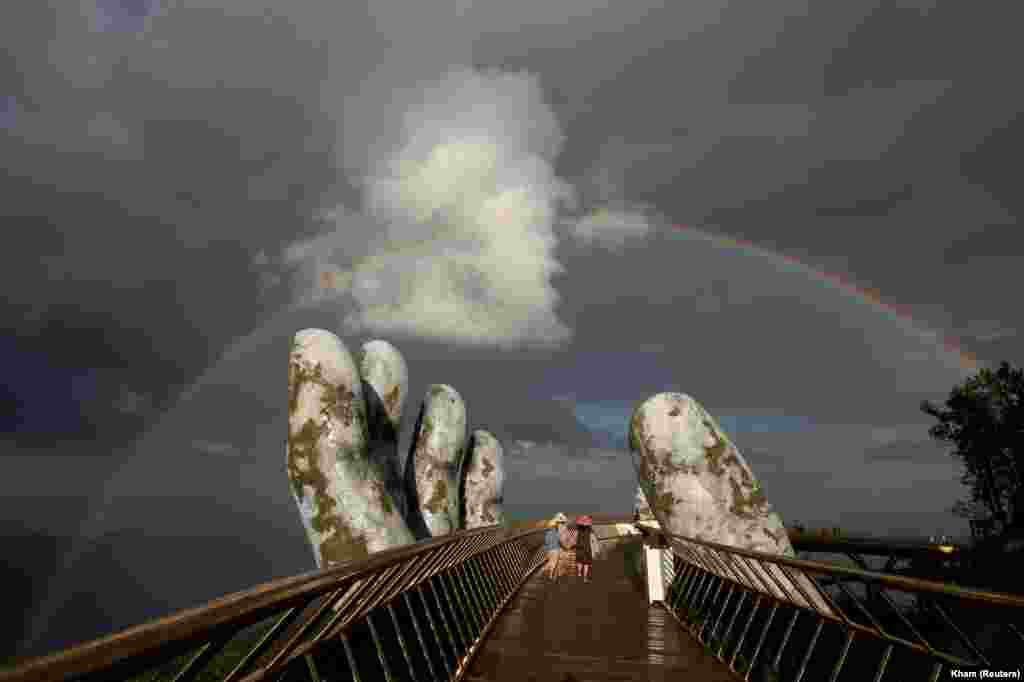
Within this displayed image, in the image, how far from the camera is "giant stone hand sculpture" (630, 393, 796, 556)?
1070 cm

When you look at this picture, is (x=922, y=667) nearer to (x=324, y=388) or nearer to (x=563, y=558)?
(x=324, y=388)

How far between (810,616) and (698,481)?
12.6 feet

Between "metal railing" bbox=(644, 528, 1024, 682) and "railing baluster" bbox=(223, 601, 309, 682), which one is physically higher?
"railing baluster" bbox=(223, 601, 309, 682)

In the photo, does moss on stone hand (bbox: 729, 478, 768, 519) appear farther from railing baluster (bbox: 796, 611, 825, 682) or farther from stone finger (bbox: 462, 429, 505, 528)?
stone finger (bbox: 462, 429, 505, 528)

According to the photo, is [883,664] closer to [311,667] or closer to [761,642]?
[761,642]

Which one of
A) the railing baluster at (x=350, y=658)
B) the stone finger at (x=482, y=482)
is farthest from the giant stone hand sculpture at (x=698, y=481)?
the stone finger at (x=482, y=482)

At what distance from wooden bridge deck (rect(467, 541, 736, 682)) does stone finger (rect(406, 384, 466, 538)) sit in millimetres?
8793

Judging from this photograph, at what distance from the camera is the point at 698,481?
1090 cm

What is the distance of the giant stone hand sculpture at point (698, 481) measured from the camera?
10.7 metres

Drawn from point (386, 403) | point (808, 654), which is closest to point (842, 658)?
point (808, 654)

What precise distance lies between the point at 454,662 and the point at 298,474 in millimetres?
9701

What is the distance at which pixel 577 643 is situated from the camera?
8.20 metres

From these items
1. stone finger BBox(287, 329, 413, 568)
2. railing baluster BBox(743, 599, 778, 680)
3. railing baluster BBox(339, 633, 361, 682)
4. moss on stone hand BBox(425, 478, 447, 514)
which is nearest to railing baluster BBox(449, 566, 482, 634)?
railing baluster BBox(743, 599, 778, 680)

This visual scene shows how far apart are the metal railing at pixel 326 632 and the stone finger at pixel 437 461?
11.8 metres
